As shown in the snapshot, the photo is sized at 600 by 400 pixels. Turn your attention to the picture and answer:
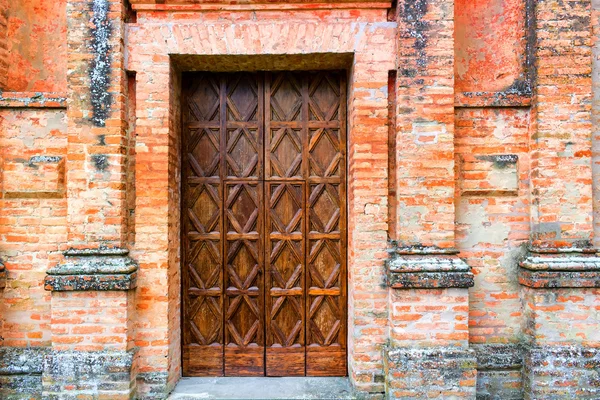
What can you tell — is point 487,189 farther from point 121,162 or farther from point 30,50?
point 30,50

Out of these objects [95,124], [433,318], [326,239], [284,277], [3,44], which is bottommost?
[433,318]

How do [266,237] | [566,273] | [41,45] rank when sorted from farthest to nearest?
[266,237] < [41,45] < [566,273]

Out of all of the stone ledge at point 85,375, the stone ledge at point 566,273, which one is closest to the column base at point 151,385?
the stone ledge at point 85,375

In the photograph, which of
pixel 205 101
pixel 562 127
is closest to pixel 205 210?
pixel 205 101

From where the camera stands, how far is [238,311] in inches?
167

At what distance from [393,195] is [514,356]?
202 centimetres

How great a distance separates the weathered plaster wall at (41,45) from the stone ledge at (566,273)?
204 inches

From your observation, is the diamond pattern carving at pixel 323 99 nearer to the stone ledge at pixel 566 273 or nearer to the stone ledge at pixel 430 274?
the stone ledge at pixel 430 274

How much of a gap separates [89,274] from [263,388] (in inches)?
81.3

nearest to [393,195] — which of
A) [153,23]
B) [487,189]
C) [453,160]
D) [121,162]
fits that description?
[453,160]

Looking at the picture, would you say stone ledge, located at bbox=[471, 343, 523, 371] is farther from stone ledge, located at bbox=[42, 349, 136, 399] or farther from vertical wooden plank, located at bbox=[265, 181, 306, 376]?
stone ledge, located at bbox=[42, 349, 136, 399]

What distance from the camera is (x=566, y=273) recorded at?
3688 mm

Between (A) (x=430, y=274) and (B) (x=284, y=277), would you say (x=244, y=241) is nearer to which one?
(B) (x=284, y=277)

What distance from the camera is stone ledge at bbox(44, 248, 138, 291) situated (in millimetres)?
3564
